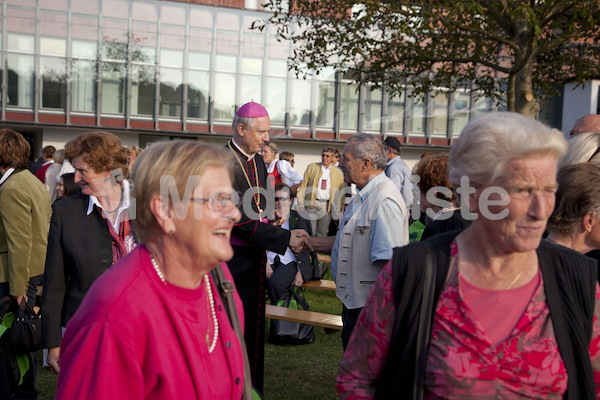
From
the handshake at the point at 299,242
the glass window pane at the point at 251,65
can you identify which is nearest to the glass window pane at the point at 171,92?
the glass window pane at the point at 251,65

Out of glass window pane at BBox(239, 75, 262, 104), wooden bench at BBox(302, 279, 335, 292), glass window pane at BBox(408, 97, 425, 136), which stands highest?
glass window pane at BBox(239, 75, 262, 104)

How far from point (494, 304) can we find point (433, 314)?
0.24 metres

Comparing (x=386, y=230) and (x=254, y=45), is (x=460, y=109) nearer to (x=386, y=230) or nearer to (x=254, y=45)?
(x=254, y=45)

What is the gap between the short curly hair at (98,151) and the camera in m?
4.06

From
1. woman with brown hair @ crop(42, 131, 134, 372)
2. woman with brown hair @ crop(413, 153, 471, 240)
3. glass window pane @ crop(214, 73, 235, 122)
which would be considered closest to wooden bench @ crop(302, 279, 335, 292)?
woman with brown hair @ crop(413, 153, 471, 240)

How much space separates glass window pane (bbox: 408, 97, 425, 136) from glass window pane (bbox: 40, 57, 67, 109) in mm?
17797

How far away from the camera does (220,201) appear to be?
2162mm

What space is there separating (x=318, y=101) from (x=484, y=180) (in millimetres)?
29609

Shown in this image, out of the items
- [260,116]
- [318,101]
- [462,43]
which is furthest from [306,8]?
[318,101]

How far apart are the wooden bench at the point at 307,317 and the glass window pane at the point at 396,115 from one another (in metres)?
26.6

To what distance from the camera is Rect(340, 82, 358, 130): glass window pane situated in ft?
104

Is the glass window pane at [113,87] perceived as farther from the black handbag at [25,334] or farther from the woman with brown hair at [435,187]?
the woman with brown hair at [435,187]

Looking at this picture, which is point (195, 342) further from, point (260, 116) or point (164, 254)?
point (260, 116)

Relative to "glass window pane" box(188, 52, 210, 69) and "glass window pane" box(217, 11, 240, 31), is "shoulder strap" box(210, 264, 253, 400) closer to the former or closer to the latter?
"glass window pane" box(188, 52, 210, 69)
